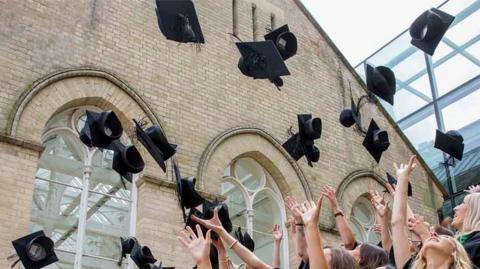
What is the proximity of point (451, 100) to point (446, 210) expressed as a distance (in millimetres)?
4685

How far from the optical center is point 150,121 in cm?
1028

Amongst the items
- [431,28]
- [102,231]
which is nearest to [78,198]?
[102,231]

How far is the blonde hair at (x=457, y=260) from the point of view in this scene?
304cm

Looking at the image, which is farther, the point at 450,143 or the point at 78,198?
the point at 450,143

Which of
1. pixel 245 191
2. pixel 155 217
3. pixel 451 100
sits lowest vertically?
pixel 155 217

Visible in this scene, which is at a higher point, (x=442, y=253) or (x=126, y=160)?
(x=126, y=160)

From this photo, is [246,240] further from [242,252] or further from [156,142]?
[242,252]

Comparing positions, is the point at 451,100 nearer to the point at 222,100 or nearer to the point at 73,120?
the point at 222,100

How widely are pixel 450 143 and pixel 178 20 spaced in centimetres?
519

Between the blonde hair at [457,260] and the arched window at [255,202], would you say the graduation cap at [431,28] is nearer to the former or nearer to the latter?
the arched window at [255,202]

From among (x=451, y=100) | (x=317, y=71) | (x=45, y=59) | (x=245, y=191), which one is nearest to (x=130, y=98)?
(x=45, y=59)

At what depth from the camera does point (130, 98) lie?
10289 mm

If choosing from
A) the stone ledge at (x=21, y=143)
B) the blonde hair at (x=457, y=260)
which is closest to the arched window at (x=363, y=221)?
the stone ledge at (x=21, y=143)

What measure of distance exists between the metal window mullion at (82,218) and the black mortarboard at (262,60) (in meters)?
2.73
